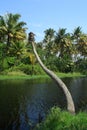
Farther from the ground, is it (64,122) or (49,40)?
(49,40)

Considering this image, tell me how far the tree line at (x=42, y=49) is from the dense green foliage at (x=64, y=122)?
5676cm

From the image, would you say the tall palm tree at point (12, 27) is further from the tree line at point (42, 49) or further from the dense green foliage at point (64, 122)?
the dense green foliage at point (64, 122)

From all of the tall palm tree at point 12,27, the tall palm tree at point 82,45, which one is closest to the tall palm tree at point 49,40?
the tall palm tree at point 82,45

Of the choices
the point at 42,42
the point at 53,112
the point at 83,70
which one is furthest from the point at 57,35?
the point at 53,112

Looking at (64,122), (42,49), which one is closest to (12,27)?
(42,49)

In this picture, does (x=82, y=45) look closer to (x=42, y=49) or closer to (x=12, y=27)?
(x=42, y=49)

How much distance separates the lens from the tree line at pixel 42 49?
72562 millimetres

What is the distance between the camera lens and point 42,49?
10575 cm

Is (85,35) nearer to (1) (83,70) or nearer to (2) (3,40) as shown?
(1) (83,70)

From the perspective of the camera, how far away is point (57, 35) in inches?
4218

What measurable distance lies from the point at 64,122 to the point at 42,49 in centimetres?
9143

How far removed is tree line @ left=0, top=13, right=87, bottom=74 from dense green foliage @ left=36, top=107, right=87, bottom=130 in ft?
186

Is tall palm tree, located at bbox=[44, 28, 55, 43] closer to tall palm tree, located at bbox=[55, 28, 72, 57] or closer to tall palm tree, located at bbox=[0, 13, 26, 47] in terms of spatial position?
tall palm tree, located at bbox=[55, 28, 72, 57]

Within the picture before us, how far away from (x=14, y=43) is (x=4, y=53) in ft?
12.5
